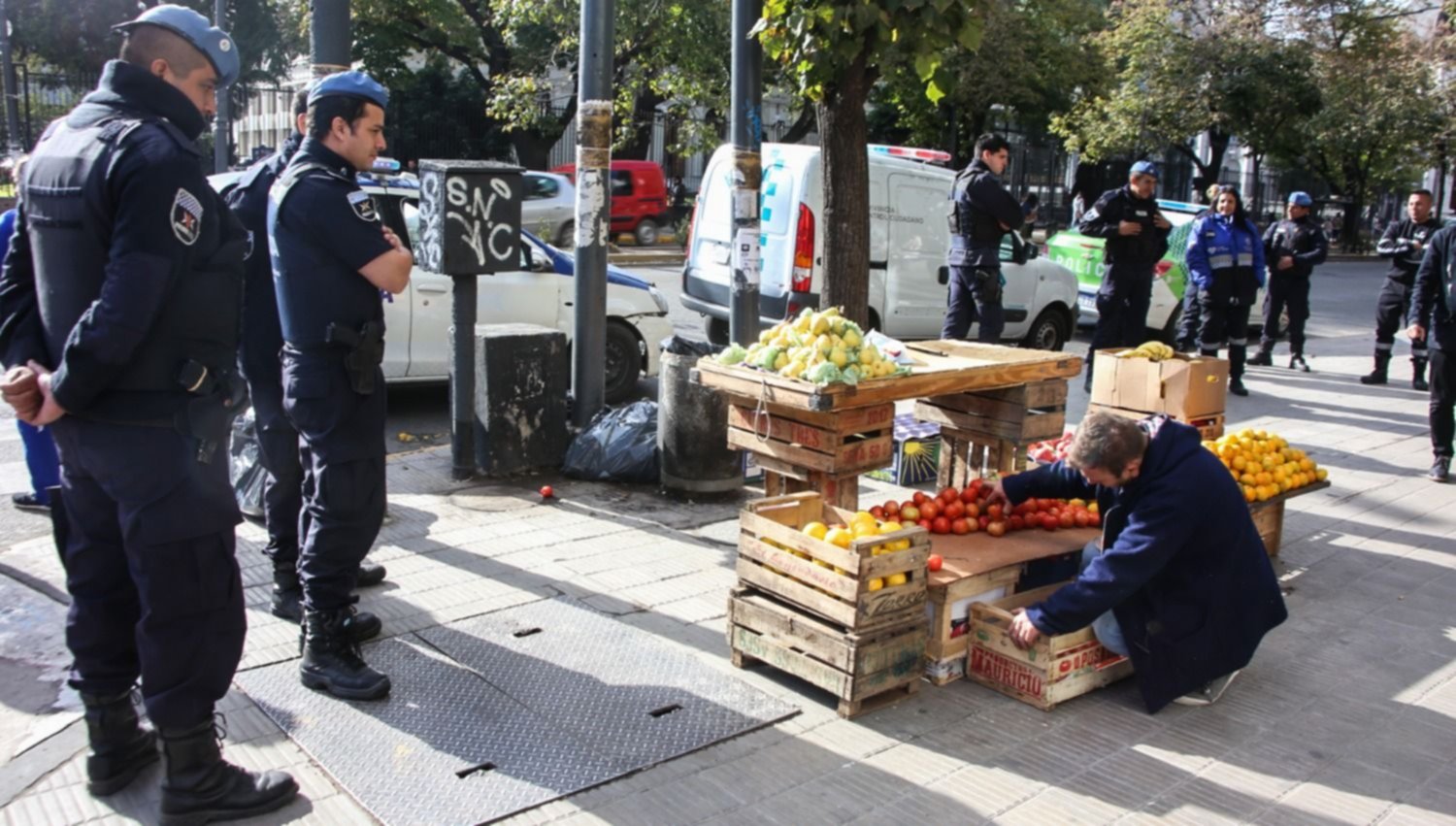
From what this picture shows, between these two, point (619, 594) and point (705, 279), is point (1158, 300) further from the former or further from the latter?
point (619, 594)

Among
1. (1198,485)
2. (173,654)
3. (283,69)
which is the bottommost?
(173,654)

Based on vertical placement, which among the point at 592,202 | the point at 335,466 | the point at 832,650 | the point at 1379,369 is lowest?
the point at 832,650

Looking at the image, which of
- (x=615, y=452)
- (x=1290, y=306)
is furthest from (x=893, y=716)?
(x=1290, y=306)

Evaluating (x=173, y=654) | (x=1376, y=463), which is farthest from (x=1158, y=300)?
(x=173, y=654)

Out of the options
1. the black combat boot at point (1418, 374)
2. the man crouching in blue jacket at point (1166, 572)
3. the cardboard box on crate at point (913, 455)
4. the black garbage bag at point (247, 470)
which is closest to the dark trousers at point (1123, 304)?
the cardboard box on crate at point (913, 455)

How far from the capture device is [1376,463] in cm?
870

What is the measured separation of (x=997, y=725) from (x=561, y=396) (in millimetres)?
3890

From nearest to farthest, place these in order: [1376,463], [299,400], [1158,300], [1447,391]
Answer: [299,400] → [1447,391] → [1376,463] → [1158,300]

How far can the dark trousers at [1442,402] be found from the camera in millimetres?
7809

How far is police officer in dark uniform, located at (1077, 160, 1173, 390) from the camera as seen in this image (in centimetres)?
967

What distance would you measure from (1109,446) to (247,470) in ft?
14.7

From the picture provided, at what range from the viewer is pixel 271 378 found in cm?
486

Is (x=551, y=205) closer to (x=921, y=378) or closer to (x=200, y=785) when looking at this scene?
(x=921, y=378)

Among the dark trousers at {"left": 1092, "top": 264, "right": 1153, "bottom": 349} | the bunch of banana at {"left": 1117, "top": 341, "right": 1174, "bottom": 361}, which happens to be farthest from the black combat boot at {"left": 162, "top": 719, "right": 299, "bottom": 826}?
the dark trousers at {"left": 1092, "top": 264, "right": 1153, "bottom": 349}
